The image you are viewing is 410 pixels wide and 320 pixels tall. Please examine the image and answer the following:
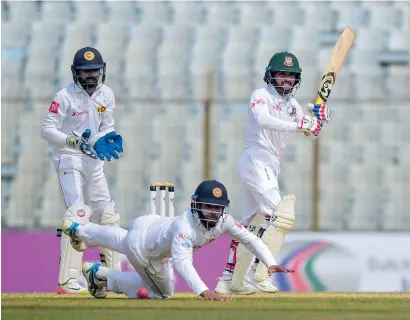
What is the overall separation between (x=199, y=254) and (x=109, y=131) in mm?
2523

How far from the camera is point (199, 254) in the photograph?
1047cm

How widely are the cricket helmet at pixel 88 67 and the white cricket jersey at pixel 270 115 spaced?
104 cm

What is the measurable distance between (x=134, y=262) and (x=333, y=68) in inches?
97.8

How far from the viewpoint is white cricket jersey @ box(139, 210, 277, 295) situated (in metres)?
6.80

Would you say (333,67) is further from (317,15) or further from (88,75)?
(317,15)

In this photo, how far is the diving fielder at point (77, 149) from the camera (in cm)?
826

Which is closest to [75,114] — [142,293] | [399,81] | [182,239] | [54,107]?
[54,107]

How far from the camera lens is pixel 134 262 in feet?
23.7

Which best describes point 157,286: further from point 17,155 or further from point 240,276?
point 17,155

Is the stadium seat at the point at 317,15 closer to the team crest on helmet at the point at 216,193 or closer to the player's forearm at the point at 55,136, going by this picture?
the player's forearm at the point at 55,136

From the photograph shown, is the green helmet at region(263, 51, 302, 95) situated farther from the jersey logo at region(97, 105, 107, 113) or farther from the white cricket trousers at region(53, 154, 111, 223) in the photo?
the white cricket trousers at region(53, 154, 111, 223)

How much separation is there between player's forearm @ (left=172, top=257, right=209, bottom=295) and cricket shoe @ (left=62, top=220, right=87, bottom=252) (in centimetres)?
109

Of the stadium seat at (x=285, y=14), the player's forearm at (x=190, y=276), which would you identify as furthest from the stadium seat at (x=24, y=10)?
the player's forearm at (x=190, y=276)

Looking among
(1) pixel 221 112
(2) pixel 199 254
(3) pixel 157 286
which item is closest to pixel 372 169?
(1) pixel 221 112
